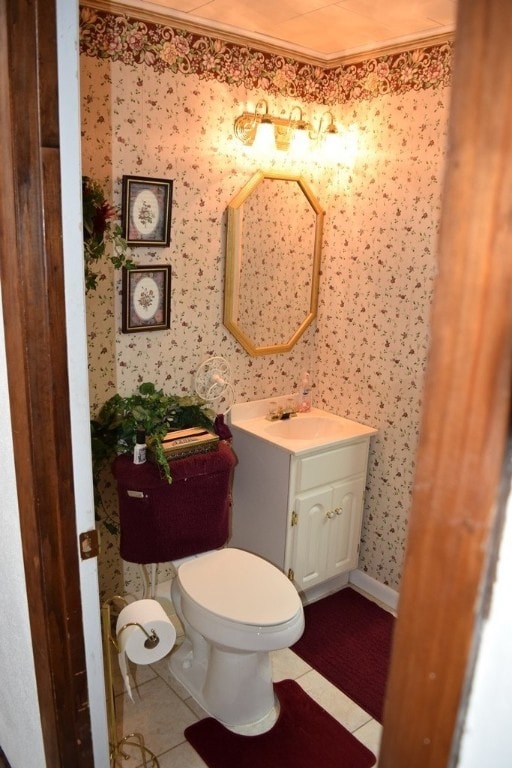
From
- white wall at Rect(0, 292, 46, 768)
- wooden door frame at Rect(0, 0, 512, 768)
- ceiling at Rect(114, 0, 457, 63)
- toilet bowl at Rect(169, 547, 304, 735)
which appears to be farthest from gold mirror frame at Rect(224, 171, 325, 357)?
wooden door frame at Rect(0, 0, 512, 768)

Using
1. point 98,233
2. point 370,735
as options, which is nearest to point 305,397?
point 98,233

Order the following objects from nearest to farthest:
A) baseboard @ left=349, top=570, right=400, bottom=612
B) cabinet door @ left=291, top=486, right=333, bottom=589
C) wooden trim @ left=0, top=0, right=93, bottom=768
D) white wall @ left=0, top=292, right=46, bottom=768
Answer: wooden trim @ left=0, top=0, right=93, bottom=768
white wall @ left=0, top=292, right=46, bottom=768
cabinet door @ left=291, top=486, right=333, bottom=589
baseboard @ left=349, top=570, right=400, bottom=612

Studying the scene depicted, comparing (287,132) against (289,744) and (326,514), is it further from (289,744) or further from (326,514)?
(289,744)

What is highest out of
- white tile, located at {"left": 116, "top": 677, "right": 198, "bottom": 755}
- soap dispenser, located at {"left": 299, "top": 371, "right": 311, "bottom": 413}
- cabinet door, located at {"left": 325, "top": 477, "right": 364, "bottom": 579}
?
soap dispenser, located at {"left": 299, "top": 371, "right": 311, "bottom": 413}

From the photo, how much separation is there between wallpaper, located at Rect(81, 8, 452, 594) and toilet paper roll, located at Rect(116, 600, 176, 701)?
0.82 metres

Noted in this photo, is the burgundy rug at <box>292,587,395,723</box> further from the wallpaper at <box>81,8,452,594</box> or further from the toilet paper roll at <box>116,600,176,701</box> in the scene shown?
the toilet paper roll at <box>116,600,176,701</box>

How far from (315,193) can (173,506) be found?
1.66 metres

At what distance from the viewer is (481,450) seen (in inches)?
17.2

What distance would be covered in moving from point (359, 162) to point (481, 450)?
2.60 meters

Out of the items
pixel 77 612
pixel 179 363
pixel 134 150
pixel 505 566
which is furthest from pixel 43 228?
pixel 179 363

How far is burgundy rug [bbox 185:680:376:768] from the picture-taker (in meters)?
2.10

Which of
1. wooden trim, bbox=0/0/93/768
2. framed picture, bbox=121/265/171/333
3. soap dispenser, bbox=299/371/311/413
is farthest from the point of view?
soap dispenser, bbox=299/371/311/413

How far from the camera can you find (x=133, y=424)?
7.82ft

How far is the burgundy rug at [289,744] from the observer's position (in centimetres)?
210
